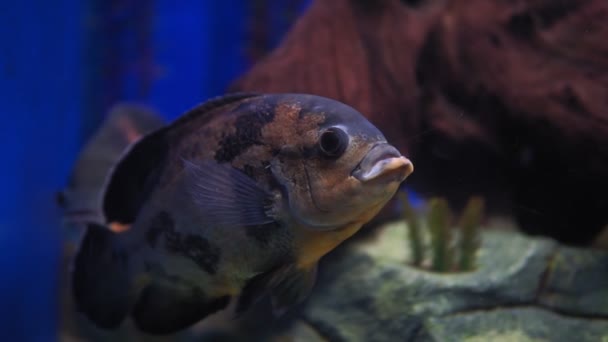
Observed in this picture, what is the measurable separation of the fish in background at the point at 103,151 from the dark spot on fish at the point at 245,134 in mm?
2200

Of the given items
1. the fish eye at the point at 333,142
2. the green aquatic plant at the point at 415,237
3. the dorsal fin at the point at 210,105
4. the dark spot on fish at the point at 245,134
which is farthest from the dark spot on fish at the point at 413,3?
the fish eye at the point at 333,142

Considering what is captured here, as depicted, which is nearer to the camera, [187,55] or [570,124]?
[570,124]

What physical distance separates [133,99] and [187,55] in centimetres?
124

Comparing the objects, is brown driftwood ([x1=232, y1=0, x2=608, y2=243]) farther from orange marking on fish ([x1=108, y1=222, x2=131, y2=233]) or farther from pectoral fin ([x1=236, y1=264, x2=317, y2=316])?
orange marking on fish ([x1=108, y1=222, x2=131, y2=233])

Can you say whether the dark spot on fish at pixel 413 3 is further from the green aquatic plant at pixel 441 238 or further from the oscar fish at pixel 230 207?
the oscar fish at pixel 230 207

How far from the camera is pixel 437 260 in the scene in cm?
364

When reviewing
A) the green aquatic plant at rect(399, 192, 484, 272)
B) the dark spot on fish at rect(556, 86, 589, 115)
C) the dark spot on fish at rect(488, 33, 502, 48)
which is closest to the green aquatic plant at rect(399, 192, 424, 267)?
the green aquatic plant at rect(399, 192, 484, 272)

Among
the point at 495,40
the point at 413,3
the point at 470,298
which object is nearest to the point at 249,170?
the point at 470,298

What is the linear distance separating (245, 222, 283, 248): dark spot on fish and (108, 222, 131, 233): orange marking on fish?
0.81 m

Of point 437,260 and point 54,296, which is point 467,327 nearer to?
point 437,260

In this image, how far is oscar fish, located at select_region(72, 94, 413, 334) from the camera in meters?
1.70

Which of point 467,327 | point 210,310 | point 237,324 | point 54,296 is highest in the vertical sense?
point 210,310

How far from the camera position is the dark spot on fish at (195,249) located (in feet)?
6.52

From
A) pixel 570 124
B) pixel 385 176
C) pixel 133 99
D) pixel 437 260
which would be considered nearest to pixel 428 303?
pixel 437 260
